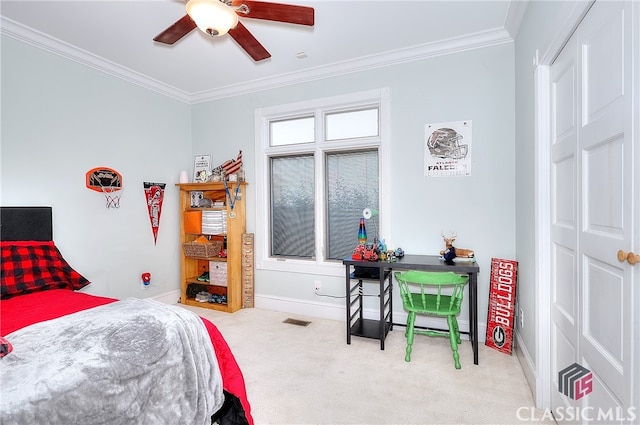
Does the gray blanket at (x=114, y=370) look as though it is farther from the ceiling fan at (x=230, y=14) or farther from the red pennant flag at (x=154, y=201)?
the red pennant flag at (x=154, y=201)

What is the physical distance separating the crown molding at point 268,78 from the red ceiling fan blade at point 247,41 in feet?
4.13

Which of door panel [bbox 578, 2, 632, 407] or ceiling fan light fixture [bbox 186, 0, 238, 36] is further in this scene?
ceiling fan light fixture [bbox 186, 0, 238, 36]

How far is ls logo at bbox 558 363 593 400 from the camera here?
138cm

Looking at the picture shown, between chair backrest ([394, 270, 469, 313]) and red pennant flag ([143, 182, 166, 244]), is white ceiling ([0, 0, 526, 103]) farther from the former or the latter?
chair backrest ([394, 270, 469, 313])

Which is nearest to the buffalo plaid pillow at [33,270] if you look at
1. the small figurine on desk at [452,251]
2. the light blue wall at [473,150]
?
the light blue wall at [473,150]

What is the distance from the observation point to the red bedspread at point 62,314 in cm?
163

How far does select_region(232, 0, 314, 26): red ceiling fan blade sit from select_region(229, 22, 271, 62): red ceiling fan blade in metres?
0.13

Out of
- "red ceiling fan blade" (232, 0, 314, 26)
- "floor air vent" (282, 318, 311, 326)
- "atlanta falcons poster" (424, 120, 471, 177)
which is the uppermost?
"red ceiling fan blade" (232, 0, 314, 26)

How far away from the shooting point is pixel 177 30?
2.00 m

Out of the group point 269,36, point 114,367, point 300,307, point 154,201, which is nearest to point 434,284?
point 300,307

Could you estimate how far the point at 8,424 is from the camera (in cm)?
93

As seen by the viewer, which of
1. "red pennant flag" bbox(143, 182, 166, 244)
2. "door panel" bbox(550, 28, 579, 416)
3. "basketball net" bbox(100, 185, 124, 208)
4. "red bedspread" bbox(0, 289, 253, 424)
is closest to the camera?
"door panel" bbox(550, 28, 579, 416)

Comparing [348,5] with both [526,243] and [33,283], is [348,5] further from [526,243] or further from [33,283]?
[33,283]

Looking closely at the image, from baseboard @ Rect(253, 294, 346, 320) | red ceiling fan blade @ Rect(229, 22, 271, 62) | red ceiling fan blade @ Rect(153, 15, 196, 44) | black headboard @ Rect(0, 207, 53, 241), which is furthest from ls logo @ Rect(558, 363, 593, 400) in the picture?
black headboard @ Rect(0, 207, 53, 241)
